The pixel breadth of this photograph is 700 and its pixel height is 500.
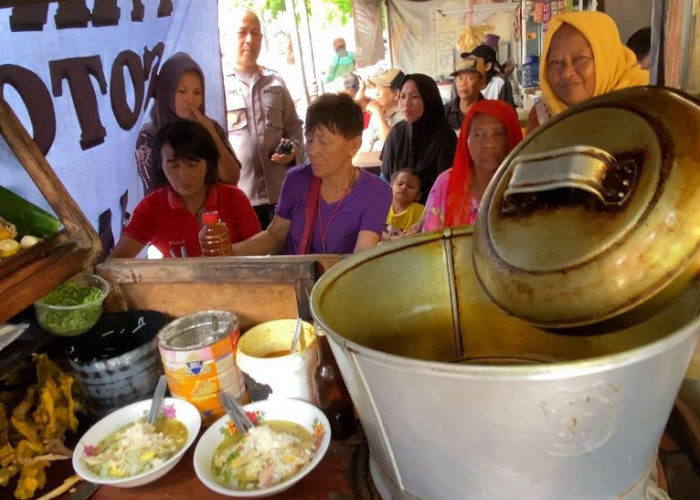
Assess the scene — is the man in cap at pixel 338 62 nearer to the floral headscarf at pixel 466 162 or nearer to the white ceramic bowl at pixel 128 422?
the floral headscarf at pixel 466 162

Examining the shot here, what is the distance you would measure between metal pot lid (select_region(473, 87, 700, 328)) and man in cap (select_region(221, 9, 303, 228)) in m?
2.69

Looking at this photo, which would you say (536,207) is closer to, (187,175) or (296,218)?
(296,218)

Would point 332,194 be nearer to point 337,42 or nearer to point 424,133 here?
point 424,133

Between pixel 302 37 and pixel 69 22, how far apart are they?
4.00 m

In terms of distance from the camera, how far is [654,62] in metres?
1.31

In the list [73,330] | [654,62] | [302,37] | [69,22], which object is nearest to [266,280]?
[73,330]

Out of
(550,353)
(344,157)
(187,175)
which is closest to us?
(550,353)

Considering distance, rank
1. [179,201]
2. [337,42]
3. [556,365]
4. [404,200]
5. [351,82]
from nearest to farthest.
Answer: [556,365] → [179,201] → [404,200] → [351,82] → [337,42]

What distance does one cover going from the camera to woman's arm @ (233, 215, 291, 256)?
2045 millimetres

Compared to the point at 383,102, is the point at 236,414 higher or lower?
lower

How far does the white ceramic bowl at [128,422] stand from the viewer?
3.25 feet

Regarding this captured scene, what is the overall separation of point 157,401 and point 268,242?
1.02 meters

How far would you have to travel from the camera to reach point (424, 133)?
325 centimetres

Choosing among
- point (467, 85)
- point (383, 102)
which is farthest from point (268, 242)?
point (383, 102)
